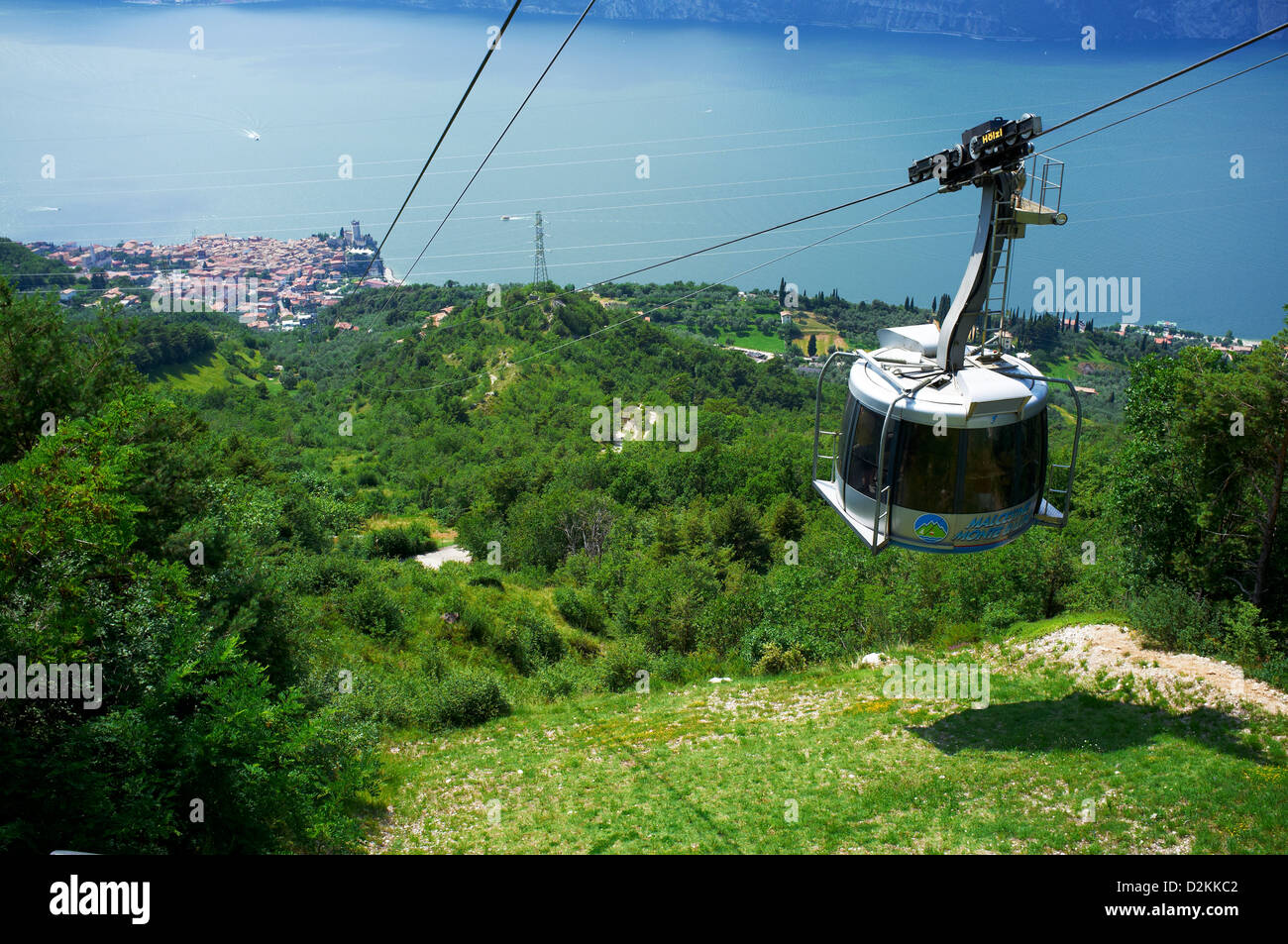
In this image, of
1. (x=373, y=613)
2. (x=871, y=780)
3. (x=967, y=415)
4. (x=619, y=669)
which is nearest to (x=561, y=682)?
(x=619, y=669)

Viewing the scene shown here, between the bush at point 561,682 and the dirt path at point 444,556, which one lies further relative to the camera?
the dirt path at point 444,556

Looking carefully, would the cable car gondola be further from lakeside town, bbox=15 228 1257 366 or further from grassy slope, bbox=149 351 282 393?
lakeside town, bbox=15 228 1257 366

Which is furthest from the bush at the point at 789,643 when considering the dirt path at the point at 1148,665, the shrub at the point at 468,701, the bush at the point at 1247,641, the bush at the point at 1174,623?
the bush at the point at 1247,641

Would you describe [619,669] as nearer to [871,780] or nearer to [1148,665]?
[871,780]

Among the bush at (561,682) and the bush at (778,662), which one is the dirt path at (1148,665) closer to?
the bush at (778,662)

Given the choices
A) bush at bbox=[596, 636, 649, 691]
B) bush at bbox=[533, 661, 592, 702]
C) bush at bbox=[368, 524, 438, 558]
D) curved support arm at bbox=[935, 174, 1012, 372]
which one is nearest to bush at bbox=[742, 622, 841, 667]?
bush at bbox=[596, 636, 649, 691]
